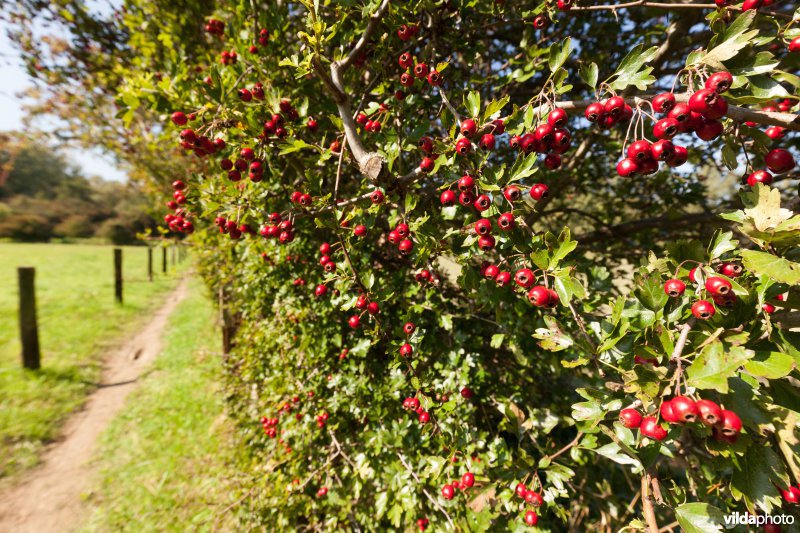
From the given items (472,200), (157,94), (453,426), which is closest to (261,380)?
(453,426)

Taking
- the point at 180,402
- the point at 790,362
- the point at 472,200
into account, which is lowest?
the point at 180,402


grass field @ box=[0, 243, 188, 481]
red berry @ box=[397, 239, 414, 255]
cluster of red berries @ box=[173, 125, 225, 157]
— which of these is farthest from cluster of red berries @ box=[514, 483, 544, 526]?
grass field @ box=[0, 243, 188, 481]

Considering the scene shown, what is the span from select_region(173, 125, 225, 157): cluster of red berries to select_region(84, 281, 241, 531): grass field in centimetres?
335

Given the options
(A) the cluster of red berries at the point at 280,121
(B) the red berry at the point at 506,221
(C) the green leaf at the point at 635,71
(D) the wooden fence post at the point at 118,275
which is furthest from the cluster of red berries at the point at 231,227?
(D) the wooden fence post at the point at 118,275

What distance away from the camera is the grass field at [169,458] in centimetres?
347

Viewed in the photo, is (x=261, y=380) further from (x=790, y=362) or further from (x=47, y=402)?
(x=790, y=362)

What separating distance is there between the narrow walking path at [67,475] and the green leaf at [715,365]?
563cm

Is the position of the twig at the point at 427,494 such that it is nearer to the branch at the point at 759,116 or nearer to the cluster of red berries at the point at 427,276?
the cluster of red berries at the point at 427,276

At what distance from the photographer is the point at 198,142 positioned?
6.18ft

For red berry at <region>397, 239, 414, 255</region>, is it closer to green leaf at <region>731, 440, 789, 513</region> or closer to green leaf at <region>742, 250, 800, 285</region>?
green leaf at <region>742, 250, 800, 285</region>

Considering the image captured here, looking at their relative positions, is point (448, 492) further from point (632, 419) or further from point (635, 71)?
point (635, 71)

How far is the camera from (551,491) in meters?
1.99

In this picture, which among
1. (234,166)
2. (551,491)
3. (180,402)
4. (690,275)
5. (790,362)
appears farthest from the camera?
(180,402)

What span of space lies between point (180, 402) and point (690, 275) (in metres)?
6.80
